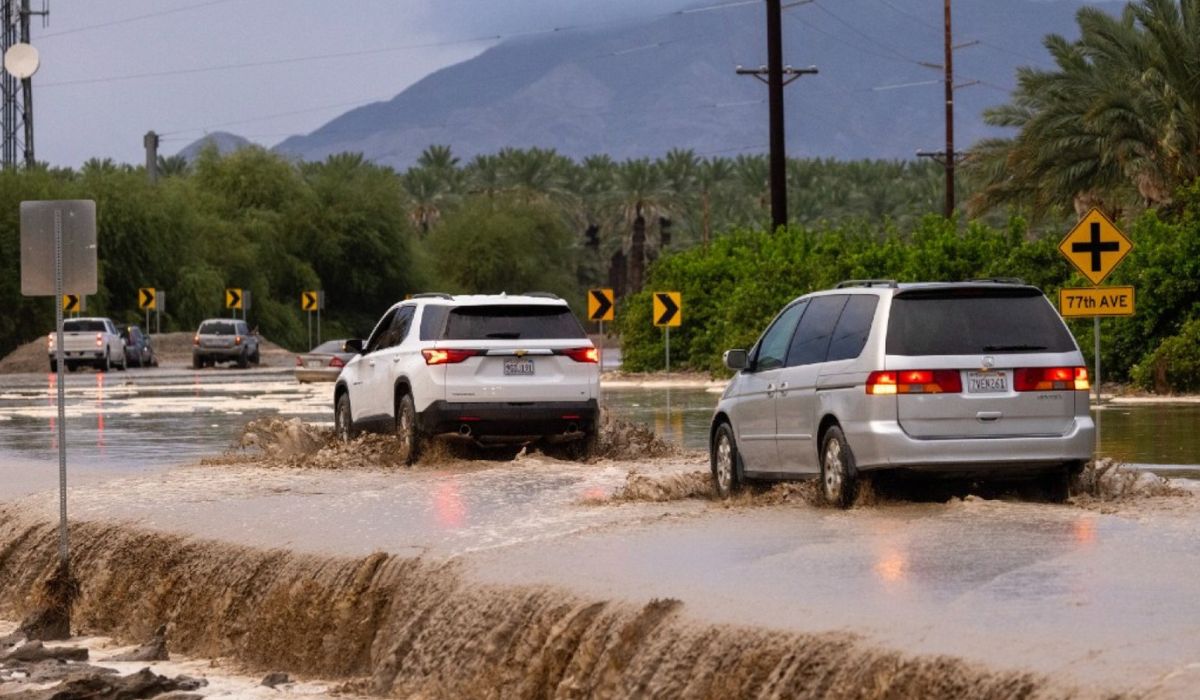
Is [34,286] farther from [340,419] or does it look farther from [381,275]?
[381,275]

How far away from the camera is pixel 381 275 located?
102188mm

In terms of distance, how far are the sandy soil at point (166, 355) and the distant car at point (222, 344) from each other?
4.96 meters

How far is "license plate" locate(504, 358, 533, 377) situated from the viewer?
850 inches

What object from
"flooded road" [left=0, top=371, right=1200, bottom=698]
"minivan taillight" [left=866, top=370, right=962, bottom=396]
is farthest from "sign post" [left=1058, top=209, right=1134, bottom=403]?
"minivan taillight" [left=866, top=370, right=962, bottom=396]

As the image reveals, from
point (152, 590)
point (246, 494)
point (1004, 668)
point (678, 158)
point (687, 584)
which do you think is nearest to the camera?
point (1004, 668)

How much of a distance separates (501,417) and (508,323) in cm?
105

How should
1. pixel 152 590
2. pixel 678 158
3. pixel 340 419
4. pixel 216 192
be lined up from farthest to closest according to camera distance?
pixel 678 158, pixel 216 192, pixel 340 419, pixel 152 590

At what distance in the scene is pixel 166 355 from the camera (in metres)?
82.9

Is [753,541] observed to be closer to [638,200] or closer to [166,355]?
[166,355]

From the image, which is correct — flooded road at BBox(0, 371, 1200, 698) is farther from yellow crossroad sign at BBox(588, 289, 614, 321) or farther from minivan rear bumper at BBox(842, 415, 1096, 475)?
yellow crossroad sign at BBox(588, 289, 614, 321)

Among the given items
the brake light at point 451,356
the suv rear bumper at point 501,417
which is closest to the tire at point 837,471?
the suv rear bumper at point 501,417

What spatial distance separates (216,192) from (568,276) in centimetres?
2829

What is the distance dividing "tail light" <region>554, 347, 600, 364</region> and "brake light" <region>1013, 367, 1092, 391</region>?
283 inches

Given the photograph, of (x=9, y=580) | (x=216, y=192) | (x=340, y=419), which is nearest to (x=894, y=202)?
(x=216, y=192)
